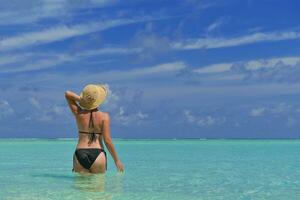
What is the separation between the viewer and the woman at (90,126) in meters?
8.39

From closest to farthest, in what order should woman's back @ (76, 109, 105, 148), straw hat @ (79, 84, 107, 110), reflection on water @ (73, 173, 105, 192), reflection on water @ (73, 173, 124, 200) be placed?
reflection on water @ (73, 173, 124, 200) < reflection on water @ (73, 173, 105, 192) < straw hat @ (79, 84, 107, 110) < woman's back @ (76, 109, 105, 148)

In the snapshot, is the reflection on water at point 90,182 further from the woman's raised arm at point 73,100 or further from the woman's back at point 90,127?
the woman's raised arm at point 73,100

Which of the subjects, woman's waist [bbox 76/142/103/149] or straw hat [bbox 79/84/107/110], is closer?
straw hat [bbox 79/84/107/110]

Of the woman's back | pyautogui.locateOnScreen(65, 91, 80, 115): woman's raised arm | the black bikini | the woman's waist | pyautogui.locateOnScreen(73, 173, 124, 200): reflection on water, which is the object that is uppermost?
pyautogui.locateOnScreen(65, 91, 80, 115): woman's raised arm

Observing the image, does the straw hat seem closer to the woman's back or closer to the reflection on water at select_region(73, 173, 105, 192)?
the woman's back

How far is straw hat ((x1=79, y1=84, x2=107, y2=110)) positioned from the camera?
328 inches

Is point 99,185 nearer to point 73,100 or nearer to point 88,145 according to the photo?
point 88,145

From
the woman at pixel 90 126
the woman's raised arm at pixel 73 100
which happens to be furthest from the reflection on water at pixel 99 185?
the woman's raised arm at pixel 73 100

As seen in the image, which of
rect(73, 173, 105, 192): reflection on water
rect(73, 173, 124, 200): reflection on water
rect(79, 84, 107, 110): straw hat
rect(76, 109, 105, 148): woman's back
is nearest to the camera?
Answer: rect(73, 173, 124, 200): reflection on water

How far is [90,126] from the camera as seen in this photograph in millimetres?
8547

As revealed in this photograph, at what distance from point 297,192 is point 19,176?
215 inches

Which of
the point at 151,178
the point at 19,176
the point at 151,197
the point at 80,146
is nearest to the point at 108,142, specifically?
the point at 80,146

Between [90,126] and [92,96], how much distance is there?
547mm

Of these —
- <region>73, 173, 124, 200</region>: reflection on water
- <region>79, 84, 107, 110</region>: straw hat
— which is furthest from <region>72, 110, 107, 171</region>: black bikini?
<region>73, 173, 124, 200</region>: reflection on water
